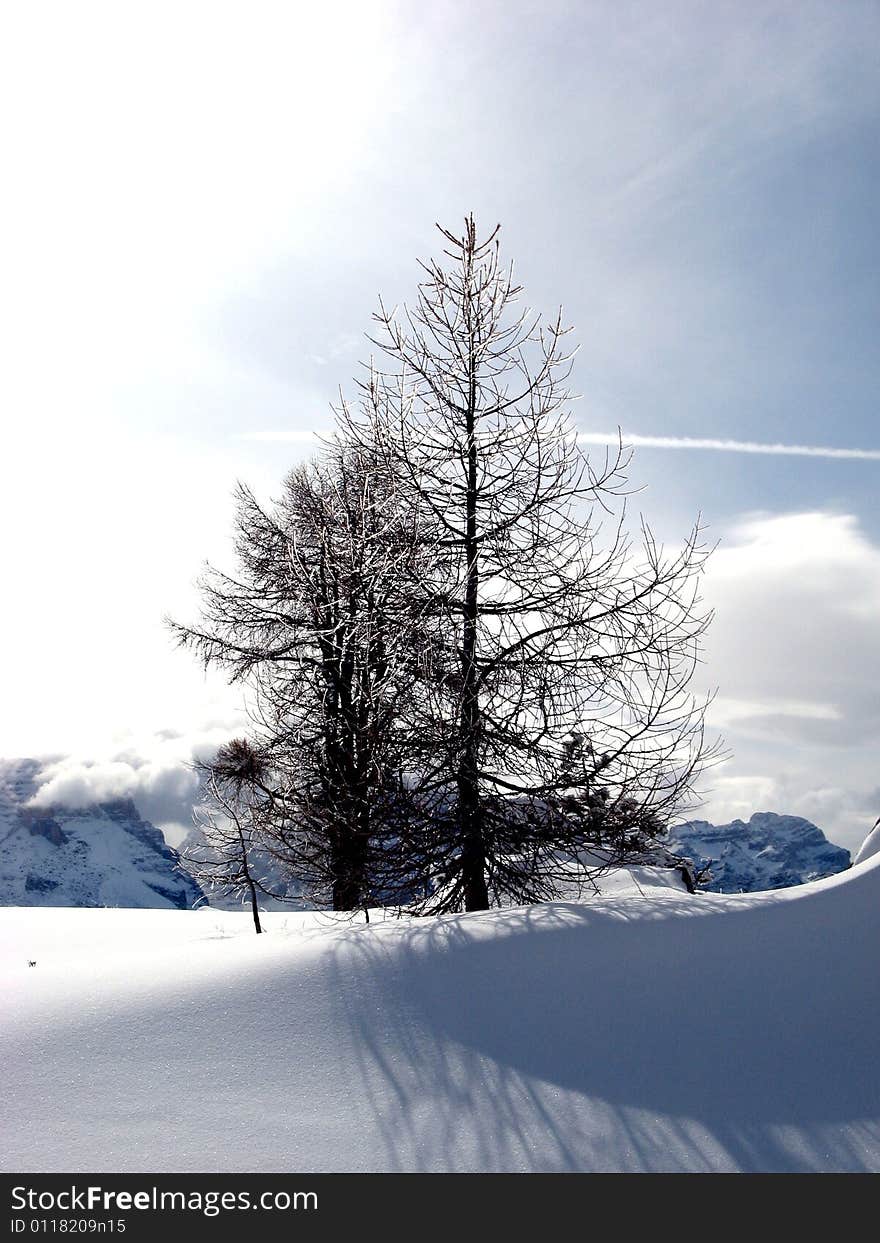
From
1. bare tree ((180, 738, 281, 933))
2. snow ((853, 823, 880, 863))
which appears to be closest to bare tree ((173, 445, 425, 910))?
bare tree ((180, 738, 281, 933))

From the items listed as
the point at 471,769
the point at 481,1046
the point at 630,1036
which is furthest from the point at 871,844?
the point at 481,1046

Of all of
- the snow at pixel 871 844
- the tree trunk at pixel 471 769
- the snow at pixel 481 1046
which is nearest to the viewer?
the snow at pixel 481 1046

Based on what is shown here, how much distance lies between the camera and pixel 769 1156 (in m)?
3.67

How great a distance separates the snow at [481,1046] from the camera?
369cm

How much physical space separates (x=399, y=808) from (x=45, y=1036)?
3691 mm

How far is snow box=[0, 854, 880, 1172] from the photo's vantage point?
12.1 ft

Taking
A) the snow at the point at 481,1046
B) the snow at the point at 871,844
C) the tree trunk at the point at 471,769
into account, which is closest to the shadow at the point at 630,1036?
the snow at the point at 481,1046

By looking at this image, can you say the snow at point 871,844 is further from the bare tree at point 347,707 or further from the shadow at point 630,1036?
the bare tree at point 347,707

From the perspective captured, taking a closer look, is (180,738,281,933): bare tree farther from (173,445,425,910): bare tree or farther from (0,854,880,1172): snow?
(0,854,880,1172): snow

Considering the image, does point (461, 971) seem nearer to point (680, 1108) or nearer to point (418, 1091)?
point (418, 1091)

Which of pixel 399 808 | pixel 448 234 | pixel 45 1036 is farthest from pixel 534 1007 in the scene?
pixel 448 234

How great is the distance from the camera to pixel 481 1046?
442 centimetres

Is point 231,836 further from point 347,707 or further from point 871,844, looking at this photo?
point 871,844

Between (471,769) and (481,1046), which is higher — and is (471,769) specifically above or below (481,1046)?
above
